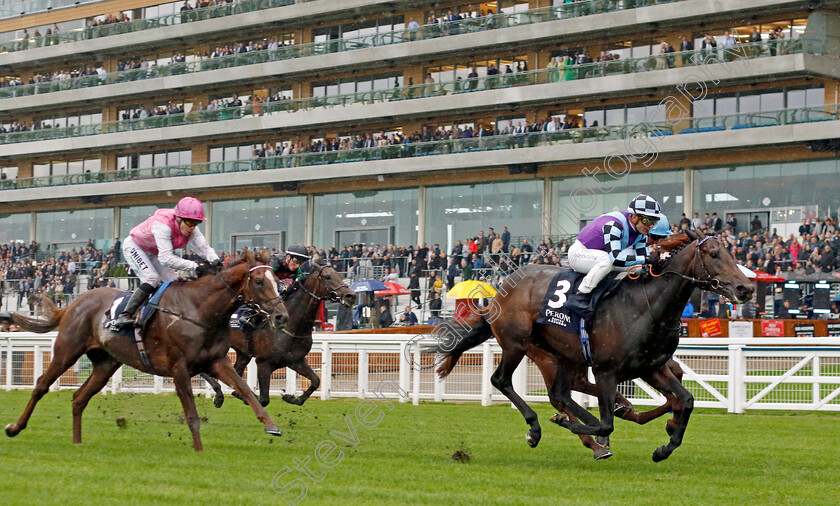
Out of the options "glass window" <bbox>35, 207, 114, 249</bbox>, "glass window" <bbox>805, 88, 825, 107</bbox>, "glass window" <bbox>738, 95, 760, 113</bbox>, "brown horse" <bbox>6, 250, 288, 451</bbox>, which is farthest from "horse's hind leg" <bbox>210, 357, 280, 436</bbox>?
"glass window" <bbox>35, 207, 114, 249</bbox>

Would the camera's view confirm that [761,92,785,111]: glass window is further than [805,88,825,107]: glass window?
Yes

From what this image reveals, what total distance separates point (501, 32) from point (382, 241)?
8.02 m

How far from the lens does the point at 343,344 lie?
15148 millimetres

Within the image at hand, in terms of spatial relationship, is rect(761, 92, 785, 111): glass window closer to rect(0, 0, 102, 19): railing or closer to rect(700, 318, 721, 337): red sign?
rect(700, 318, 721, 337): red sign

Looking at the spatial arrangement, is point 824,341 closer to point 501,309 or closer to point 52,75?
point 501,309

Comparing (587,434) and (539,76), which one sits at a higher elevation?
(539,76)

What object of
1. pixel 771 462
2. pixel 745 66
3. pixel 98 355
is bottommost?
pixel 771 462

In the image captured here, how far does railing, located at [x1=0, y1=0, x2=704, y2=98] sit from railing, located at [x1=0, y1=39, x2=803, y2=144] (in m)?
1.50

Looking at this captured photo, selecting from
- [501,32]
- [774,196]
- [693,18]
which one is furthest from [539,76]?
[774,196]

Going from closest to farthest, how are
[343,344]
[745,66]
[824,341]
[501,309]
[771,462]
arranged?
[771,462] → [501,309] → [824,341] → [343,344] → [745,66]

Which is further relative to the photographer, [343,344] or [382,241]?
[382,241]

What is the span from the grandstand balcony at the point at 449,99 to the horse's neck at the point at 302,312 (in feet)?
39.9

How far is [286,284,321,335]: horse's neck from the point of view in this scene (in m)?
11.1

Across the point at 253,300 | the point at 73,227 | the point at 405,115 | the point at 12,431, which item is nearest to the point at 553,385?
the point at 253,300
